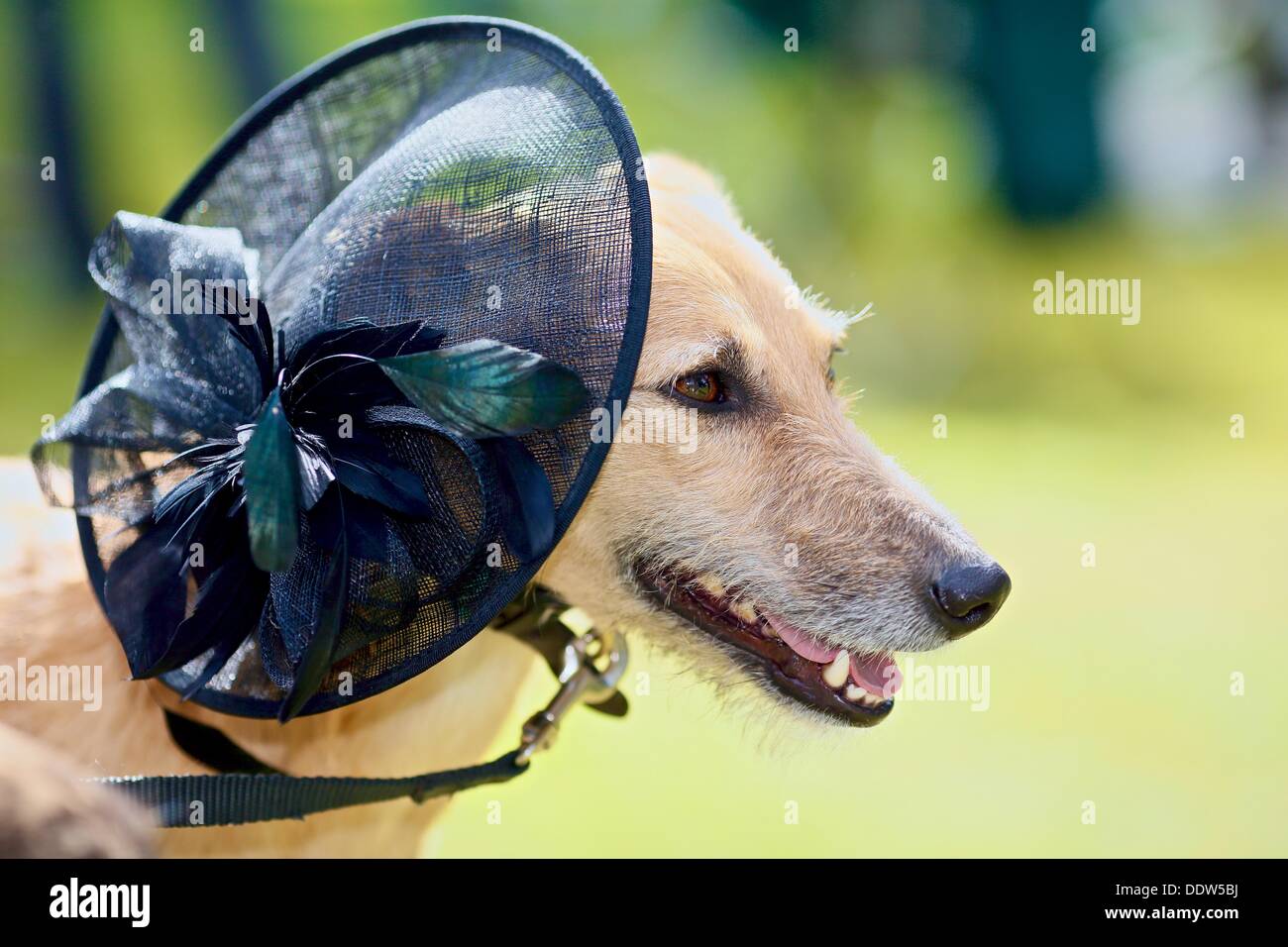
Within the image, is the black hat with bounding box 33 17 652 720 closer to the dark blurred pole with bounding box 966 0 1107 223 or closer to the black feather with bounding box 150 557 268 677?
the black feather with bounding box 150 557 268 677

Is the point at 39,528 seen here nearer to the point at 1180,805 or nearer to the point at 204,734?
the point at 204,734

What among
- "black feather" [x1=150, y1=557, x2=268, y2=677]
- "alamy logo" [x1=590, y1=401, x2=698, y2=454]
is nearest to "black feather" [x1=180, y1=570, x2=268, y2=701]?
"black feather" [x1=150, y1=557, x2=268, y2=677]

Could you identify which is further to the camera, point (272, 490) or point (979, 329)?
point (979, 329)

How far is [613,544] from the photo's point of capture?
7.36 ft

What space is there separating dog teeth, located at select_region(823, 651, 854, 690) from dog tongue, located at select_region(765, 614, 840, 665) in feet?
0.07

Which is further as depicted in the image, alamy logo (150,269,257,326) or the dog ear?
the dog ear

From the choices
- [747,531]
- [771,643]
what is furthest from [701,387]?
[771,643]

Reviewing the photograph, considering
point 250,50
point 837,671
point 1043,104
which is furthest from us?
point 1043,104

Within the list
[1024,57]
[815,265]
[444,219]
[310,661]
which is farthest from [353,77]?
[1024,57]

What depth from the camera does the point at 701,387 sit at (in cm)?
224

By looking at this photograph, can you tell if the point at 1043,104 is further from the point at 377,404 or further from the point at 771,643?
the point at 377,404

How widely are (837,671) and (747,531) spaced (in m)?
0.36

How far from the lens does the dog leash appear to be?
1916 millimetres

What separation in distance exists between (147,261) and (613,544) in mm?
976
